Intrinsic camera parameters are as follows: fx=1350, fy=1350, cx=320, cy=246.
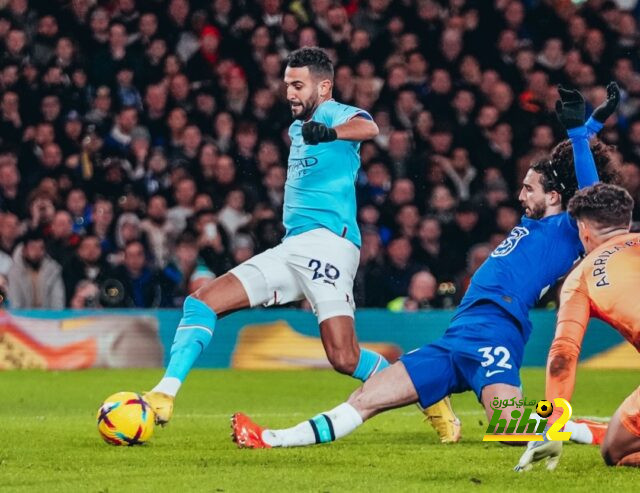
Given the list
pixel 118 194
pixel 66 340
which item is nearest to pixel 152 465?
pixel 66 340

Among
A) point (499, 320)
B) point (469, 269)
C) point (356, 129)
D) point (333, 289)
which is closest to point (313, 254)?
point (333, 289)

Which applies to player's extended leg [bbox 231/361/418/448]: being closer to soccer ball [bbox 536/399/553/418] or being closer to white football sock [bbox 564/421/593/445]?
white football sock [bbox 564/421/593/445]

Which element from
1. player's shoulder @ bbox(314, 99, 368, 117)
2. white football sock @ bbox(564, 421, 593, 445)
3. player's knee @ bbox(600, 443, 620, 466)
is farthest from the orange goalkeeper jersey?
player's shoulder @ bbox(314, 99, 368, 117)

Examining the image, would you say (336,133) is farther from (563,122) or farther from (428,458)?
(428,458)

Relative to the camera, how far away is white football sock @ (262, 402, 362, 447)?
22.7 ft

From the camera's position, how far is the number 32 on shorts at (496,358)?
7.10 m

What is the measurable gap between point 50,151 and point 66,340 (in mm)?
2214

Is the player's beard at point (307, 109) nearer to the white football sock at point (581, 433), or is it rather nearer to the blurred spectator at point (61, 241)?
the white football sock at point (581, 433)

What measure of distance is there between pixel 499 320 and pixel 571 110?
120cm

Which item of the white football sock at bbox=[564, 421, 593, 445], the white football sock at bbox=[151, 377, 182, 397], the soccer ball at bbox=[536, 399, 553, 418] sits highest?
the soccer ball at bbox=[536, 399, 553, 418]

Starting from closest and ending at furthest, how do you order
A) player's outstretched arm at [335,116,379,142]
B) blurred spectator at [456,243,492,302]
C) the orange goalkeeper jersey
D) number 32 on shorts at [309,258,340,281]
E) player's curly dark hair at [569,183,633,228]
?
the orange goalkeeper jersey, player's curly dark hair at [569,183,633,228], player's outstretched arm at [335,116,379,142], number 32 on shorts at [309,258,340,281], blurred spectator at [456,243,492,302]

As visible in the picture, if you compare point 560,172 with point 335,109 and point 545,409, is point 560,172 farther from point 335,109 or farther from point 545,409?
point 545,409

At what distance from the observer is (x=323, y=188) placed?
27.0ft

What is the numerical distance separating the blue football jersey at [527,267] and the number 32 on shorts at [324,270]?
87cm
